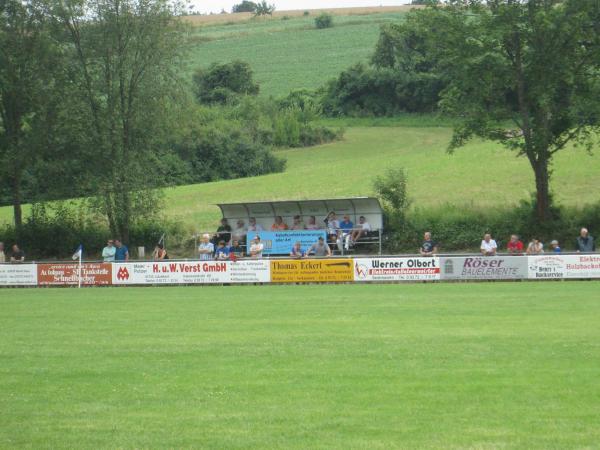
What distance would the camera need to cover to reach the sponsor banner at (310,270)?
3362 centimetres

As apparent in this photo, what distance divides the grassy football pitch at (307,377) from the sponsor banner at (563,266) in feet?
29.7

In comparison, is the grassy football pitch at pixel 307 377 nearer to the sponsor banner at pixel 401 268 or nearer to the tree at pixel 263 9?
the sponsor banner at pixel 401 268

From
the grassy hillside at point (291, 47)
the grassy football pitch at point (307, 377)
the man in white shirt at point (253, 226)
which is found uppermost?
the grassy hillside at point (291, 47)

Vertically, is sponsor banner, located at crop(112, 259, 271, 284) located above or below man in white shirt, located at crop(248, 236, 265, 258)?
below

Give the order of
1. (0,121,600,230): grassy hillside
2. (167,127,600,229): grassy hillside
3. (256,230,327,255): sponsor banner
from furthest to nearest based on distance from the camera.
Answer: (167,127,600,229): grassy hillside, (0,121,600,230): grassy hillside, (256,230,327,255): sponsor banner

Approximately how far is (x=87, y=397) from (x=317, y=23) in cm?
13890

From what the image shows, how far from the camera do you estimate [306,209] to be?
4112 cm

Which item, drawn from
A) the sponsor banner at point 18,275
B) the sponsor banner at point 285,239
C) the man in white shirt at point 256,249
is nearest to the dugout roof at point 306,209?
the sponsor banner at point 285,239

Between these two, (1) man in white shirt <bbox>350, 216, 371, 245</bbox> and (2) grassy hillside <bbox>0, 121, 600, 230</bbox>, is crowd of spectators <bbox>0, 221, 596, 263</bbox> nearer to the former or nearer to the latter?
(1) man in white shirt <bbox>350, 216, 371, 245</bbox>

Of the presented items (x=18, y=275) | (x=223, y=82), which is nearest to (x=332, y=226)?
(x=18, y=275)

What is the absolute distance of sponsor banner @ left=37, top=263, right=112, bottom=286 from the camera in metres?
35.8

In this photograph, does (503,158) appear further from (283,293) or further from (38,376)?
(38,376)

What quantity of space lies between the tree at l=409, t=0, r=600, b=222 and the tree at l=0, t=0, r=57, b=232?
60.2 ft

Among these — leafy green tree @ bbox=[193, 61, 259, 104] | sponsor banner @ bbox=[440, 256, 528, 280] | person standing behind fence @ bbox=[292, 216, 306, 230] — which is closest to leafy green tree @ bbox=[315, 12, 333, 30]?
leafy green tree @ bbox=[193, 61, 259, 104]
